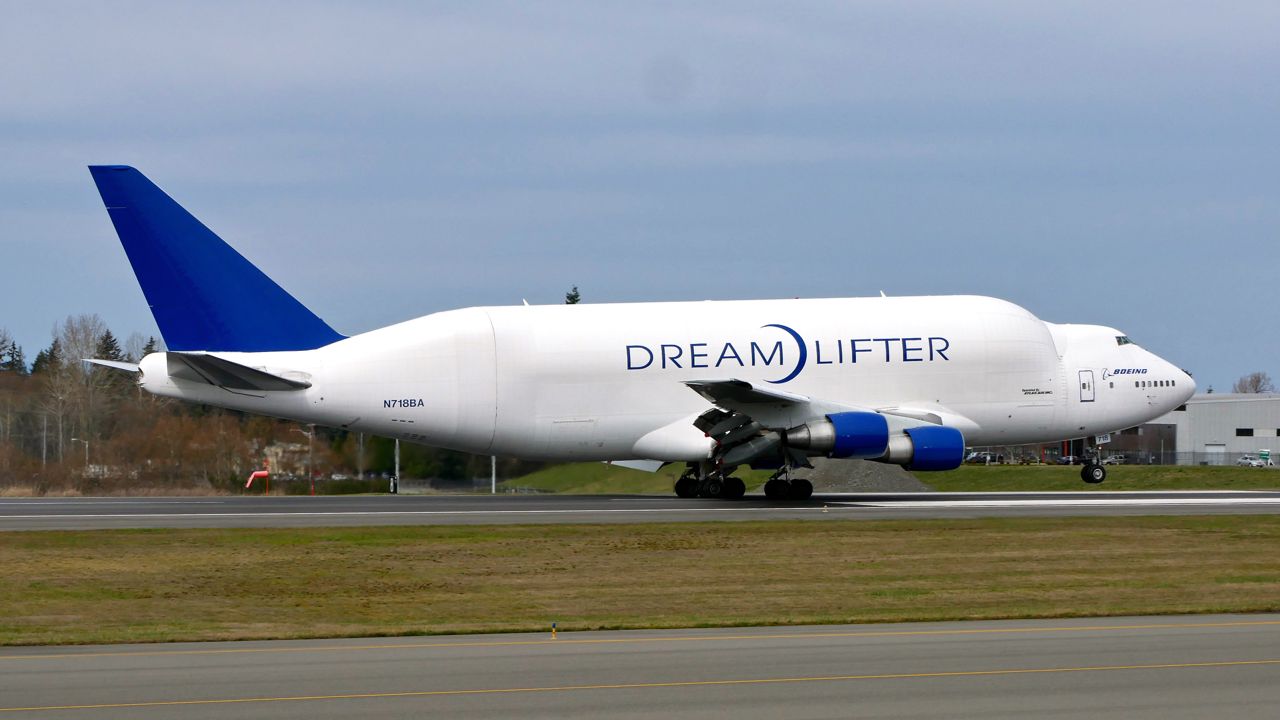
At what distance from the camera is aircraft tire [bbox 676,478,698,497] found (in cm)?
3888

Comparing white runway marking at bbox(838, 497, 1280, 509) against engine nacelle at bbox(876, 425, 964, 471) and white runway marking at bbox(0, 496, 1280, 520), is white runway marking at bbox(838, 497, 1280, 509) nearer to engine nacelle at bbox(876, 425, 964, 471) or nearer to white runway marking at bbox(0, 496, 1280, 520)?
white runway marking at bbox(0, 496, 1280, 520)

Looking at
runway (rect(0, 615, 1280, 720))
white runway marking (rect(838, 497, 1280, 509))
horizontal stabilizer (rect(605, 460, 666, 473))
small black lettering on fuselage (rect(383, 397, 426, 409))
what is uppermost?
small black lettering on fuselage (rect(383, 397, 426, 409))

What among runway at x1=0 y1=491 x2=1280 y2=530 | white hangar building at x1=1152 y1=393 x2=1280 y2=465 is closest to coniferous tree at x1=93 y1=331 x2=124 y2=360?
runway at x1=0 y1=491 x2=1280 y2=530

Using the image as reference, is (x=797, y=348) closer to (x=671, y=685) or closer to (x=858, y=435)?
(x=858, y=435)

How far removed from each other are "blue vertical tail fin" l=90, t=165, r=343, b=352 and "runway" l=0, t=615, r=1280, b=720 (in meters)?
22.9

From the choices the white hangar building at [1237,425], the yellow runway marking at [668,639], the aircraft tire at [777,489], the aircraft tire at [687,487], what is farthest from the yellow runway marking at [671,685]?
the white hangar building at [1237,425]

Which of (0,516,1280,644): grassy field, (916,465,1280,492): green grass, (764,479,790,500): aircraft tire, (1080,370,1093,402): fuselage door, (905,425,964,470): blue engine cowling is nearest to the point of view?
(0,516,1280,644): grassy field

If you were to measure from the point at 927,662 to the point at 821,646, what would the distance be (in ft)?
4.95

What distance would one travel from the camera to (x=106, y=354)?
89.2m

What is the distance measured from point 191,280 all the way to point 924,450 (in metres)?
18.8

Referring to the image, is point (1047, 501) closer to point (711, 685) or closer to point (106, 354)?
point (711, 685)

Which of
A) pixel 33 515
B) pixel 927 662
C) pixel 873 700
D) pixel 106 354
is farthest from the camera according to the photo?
pixel 106 354

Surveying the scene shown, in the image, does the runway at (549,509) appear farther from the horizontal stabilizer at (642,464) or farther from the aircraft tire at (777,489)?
the horizontal stabilizer at (642,464)

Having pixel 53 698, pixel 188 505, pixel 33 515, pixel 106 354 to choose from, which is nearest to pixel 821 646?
pixel 53 698
